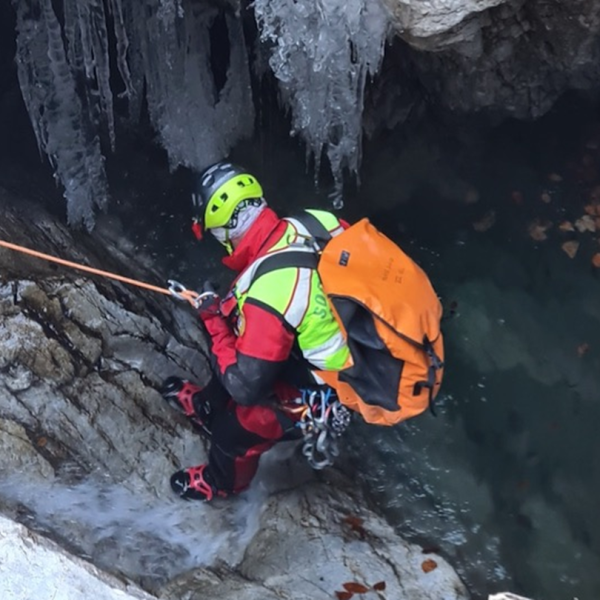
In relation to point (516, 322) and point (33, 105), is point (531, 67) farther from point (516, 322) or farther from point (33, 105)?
point (33, 105)

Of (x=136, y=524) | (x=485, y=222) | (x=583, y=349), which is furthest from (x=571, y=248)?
(x=136, y=524)

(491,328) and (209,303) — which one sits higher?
(209,303)

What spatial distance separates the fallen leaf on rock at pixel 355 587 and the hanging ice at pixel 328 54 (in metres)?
2.74

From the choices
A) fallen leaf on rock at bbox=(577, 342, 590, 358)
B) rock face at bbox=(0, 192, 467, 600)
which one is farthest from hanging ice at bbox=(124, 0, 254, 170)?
fallen leaf on rock at bbox=(577, 342, 590, 358)

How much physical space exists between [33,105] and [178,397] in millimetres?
2226

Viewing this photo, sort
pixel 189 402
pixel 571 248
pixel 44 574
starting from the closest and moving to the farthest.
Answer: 1. pixel 44 574
2. pixel 189 402
3. pixel 571 248

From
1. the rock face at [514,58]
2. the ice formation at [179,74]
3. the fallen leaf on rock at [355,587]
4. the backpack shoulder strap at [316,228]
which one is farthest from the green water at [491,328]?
the backpack shoulder strap at [316,228]

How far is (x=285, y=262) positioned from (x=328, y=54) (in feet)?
5.09

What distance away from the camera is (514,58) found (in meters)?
6.58

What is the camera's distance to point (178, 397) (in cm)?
513

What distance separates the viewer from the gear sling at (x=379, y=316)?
3.78 m

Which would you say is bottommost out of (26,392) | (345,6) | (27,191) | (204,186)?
(26,392)


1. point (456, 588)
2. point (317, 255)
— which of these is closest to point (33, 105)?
point (317, 255)

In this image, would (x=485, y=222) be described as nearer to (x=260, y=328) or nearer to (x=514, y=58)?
(x=514, y=58)
